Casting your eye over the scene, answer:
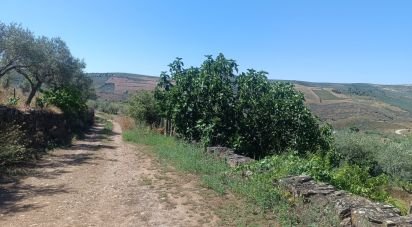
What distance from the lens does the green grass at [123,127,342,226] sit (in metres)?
6.97

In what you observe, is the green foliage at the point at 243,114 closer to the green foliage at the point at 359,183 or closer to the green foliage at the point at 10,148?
the green foliage at the point at 359,183

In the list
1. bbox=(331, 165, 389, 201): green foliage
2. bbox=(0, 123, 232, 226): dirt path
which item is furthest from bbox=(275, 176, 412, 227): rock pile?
bbox=(0, 123, 232, 226): dirt path

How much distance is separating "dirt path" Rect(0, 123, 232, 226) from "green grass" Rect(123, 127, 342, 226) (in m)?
0.48

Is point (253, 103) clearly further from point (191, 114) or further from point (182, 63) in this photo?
point (182, 63)

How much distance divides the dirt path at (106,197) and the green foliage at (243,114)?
390 cm

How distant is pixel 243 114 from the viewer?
16359 mm

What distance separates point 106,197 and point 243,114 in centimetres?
853

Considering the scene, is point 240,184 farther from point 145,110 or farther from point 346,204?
point 145,110

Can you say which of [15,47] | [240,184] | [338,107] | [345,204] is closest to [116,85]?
[338,107]

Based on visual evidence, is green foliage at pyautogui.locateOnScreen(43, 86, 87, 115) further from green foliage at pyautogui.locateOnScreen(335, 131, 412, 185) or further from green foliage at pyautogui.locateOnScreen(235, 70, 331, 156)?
green foliage at pyautogui.locateOnScreen(335, 131, 412, 185)

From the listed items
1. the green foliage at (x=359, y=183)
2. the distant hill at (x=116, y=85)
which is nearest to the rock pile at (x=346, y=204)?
the green foliage at (x=359, y=183)

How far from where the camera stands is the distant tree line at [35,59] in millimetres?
22125

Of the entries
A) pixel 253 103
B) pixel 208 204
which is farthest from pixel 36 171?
pixel 253 103

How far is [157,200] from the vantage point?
8617mm
